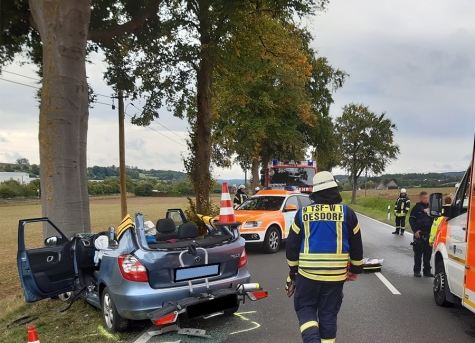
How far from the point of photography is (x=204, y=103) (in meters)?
15.1

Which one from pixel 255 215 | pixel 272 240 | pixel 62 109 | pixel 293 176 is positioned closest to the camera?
pixel 62 109

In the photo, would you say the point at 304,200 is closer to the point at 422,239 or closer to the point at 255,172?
the point at 422,239

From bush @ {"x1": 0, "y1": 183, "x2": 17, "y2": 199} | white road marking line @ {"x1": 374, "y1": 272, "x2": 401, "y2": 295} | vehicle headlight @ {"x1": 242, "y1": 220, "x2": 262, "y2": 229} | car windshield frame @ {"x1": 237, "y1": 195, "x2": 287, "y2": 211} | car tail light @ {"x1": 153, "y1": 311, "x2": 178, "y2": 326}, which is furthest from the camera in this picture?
bush @ {"x1": 0, "y1": 183, "x2": 17, "y2": 199}

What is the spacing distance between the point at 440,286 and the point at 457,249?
1055 millimetres

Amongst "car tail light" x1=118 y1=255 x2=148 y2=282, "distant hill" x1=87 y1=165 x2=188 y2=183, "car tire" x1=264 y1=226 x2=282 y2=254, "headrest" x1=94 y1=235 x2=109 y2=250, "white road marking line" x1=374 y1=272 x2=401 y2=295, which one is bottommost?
"white road marking line" x1=374 y1=272 x2=401 y2=295

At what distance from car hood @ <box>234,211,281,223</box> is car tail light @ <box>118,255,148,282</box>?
20.7ft

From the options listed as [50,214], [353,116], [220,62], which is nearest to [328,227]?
[50,214]

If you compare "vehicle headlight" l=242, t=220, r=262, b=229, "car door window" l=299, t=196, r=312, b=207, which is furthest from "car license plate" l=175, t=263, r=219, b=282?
"car door window" l=299, t=196, r=312, b=207

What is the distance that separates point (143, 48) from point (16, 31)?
3533 millimetres

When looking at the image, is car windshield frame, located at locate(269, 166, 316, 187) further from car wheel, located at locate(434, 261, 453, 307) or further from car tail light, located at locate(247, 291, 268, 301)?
car tail light, located at locate(247, 291, 268, 301)

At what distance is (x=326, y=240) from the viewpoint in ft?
11.7

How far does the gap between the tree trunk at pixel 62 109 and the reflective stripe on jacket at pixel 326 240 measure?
17.0 ft

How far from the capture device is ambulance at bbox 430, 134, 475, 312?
457cm

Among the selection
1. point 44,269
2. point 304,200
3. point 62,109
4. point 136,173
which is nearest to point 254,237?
point 304,200
